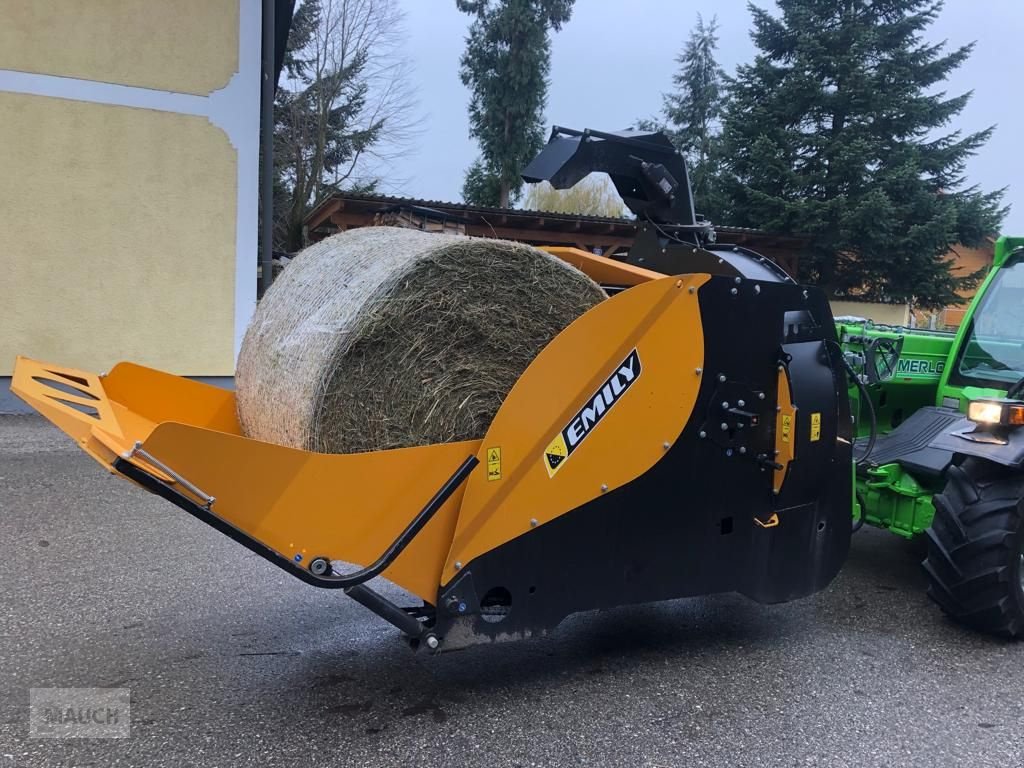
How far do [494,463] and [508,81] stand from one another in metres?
24.8

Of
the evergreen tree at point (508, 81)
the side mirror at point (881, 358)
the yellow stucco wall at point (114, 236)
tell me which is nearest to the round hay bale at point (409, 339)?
the side mirror at point (881, 358)

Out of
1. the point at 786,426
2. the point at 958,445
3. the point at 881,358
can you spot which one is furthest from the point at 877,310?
the point at 786,426

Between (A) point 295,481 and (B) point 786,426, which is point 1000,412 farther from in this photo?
(A) point 295,481

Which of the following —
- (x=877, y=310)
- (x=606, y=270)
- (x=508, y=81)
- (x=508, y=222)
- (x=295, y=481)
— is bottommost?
(x=877, y=310)

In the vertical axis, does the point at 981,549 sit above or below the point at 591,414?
below

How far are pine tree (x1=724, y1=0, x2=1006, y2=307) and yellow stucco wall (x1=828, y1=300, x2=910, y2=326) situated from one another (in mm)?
337

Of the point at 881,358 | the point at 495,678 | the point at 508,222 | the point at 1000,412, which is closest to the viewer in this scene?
the point at 495,678

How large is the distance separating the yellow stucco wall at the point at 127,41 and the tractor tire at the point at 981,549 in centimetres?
879

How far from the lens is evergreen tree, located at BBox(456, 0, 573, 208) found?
25.6m

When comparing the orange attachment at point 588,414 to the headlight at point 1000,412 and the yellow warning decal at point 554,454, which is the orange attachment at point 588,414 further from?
the headlight at point 1000,412

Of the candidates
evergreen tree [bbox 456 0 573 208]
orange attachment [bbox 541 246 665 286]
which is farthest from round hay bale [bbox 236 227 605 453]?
evergreen tree [bbox 456 0 573 208]

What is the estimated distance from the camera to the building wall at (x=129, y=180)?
28.4 ft

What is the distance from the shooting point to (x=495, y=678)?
3264 millimetres

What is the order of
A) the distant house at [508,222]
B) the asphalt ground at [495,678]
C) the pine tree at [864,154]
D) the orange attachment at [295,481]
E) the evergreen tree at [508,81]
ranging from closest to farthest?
1. the orange attachment at [295,481]
2. the asphalt ground at [495,678]
3. the distant house at [508,222]
4. the pine tree at [864,154]
5. the evergreen tree at [508,81]
